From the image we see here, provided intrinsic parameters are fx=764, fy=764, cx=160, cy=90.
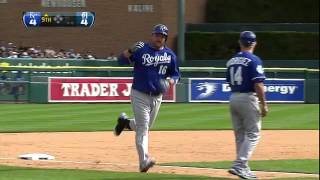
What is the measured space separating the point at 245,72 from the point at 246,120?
579mm

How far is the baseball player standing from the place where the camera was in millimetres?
8852

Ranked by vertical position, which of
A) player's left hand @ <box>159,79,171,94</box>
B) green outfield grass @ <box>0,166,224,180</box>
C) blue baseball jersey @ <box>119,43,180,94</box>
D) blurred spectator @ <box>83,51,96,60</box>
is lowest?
blurred spectator @ <box>83,51,96,60</box>

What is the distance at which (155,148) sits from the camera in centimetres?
1338

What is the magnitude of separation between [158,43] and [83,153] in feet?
11.7

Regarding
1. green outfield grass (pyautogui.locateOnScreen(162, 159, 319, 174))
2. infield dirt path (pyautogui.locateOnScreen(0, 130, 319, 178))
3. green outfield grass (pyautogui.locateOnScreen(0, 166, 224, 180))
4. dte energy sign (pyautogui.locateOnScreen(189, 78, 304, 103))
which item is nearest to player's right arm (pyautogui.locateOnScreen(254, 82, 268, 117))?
green outfield grass (pyautogui.locateOnScreen(0, 166, 224, 180))

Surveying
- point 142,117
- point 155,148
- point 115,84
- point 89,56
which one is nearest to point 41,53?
point 89,56

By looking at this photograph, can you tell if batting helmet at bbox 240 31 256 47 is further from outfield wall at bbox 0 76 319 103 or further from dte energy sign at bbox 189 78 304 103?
dte energy sign at bbox 189 78 304 103

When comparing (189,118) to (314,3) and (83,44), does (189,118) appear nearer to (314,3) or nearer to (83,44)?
(83,44)

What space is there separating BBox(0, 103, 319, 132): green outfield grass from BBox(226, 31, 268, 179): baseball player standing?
8596 millimetres

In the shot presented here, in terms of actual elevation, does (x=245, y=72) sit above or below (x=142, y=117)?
above

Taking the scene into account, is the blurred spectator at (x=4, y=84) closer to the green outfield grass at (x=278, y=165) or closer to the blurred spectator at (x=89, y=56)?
the blurred spectator at (x=89, y=56)

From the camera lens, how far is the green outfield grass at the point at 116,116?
18.1m

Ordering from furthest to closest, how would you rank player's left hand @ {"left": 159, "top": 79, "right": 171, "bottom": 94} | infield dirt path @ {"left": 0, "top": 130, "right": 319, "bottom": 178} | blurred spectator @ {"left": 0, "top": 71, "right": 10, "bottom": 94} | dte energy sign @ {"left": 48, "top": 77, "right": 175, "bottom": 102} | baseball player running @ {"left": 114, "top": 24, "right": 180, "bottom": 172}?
dte energy sign @ {"left": 48, "top": 77, "right": 175, "bottom": 102} < blurred spectator @ {"left": 0, "top": 71, "right": 10, "bottom": 94} < infield dirt path @ {"left": 0, "top": 130, "right": 319, "bottom": 178} < player's left hand @ {"left": 159, "top": 79, "right": 171, "bottom": 94} < baseball player running @ {"left": 114, "top": 24, "right": 180, "bottom": 172}
